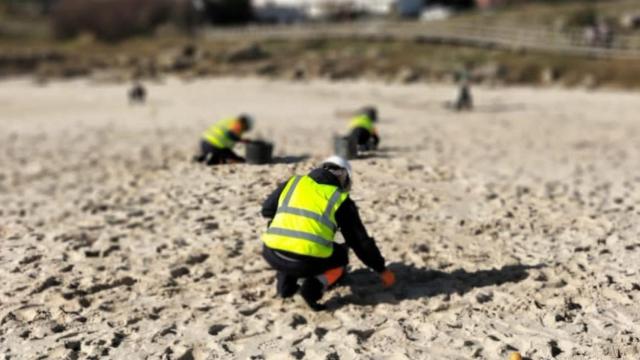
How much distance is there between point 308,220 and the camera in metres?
6.12

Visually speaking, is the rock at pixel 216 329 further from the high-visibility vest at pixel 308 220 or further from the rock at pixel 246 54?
the rock at pixel 246 54

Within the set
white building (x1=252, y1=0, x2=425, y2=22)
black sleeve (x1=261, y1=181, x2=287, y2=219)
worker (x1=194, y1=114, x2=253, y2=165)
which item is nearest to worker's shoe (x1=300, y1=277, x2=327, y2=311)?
black sleeve (x1=261, y1=181, x2=287, y2=219)

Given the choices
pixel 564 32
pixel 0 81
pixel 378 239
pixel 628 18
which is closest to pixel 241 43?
pixel 0 81

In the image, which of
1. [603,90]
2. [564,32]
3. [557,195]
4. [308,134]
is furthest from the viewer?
[564,32]

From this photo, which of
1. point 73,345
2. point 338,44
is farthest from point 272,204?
point 338,44

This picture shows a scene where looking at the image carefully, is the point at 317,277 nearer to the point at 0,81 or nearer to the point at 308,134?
the point at 308,134

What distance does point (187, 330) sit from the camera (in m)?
6.24

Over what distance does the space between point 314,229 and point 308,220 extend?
9cm

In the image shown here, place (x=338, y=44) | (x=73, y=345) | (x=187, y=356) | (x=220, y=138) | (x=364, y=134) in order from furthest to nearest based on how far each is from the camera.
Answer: (x=338, y=44)
(x=364, y=134)
(x=220, y=138)
(x=73, y=345)
(x=187, y=356)

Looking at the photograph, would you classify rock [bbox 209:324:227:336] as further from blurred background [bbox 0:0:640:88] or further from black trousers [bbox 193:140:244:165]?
blurred background [bbox 0:0:640:88]

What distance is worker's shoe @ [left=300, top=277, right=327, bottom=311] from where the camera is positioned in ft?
21.0

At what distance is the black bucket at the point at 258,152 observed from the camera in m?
10.6

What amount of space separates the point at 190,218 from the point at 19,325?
3.21 metres

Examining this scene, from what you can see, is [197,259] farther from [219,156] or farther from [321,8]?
[321,8]
